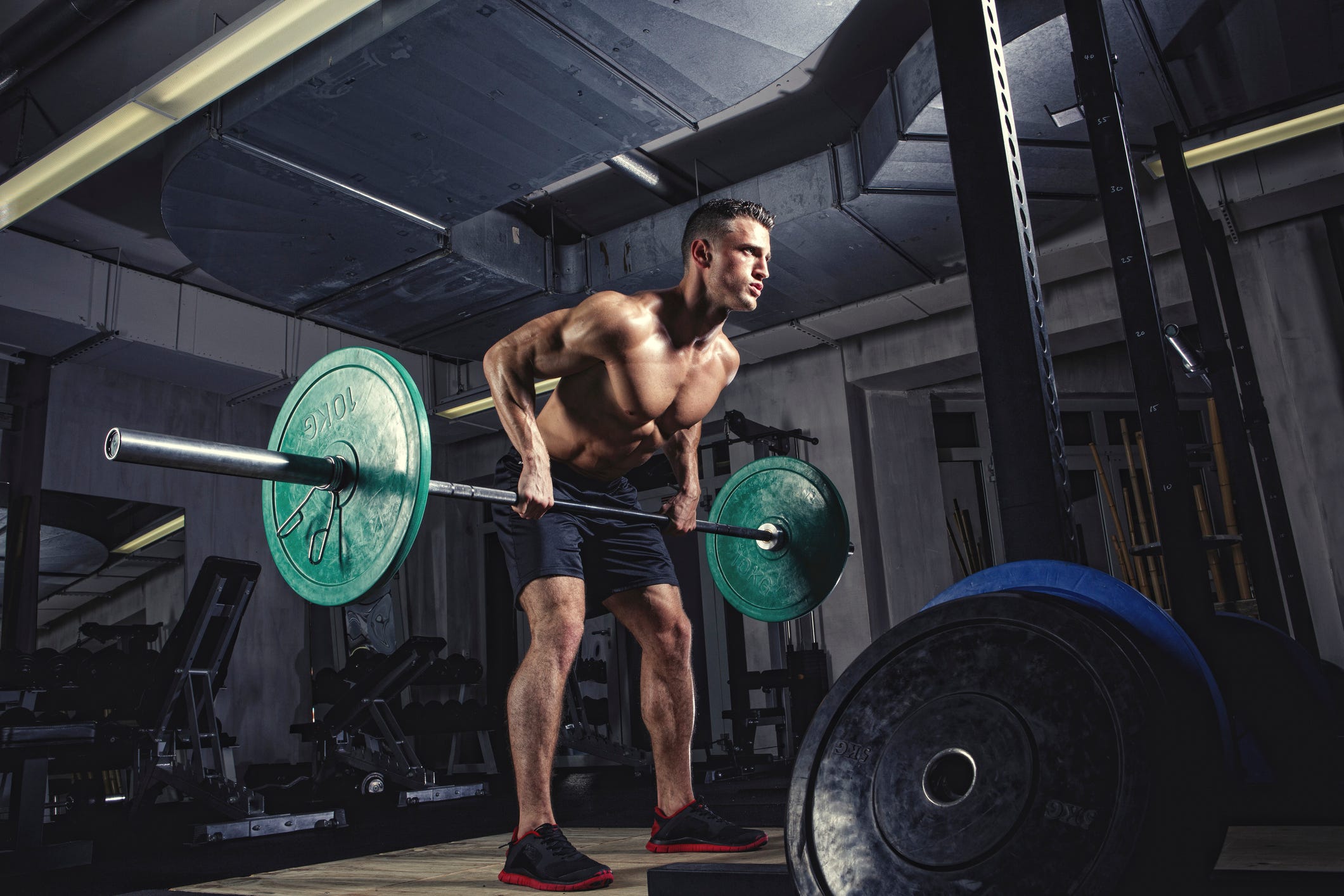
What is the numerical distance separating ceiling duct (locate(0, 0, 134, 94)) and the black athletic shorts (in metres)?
2.96

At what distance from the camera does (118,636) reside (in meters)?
5.32

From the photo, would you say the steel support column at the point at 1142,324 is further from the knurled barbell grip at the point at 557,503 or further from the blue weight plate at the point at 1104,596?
the knurled barbell grip at the point at 557,503

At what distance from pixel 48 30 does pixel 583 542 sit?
3.45 meters

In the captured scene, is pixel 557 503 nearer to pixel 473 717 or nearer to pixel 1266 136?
pixel 1266 136

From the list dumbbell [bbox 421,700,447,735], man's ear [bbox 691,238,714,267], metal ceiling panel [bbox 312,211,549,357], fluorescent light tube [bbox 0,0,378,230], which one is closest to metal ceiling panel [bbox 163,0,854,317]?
fluorescent light tube [bbox 0,0,378,230]

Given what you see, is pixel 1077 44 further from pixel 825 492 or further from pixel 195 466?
pixel 195 466

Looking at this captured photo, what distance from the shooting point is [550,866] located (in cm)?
172

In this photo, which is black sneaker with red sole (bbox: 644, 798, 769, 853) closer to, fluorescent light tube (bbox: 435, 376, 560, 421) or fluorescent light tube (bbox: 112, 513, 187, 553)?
fluorescent light tube (bbox: 435, 376, 560, 421)

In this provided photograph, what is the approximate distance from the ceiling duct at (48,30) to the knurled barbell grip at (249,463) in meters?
3.08

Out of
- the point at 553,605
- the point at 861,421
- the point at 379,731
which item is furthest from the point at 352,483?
the point at 861,421

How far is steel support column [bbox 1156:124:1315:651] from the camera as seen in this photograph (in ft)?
8.77

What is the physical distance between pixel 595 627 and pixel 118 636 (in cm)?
317

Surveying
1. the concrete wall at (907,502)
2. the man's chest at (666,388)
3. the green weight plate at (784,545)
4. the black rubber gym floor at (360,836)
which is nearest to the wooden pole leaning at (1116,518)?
the concrete wall at (907,502)

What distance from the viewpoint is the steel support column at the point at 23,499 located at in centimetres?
550
